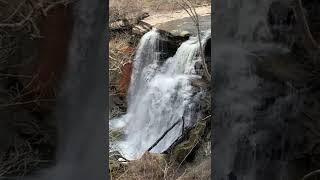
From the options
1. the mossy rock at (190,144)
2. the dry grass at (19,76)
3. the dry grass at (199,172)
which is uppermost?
the dry grass at (19,76)

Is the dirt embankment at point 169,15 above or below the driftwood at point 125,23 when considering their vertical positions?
above

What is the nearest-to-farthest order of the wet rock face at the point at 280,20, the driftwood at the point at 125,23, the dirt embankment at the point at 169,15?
the wet rock face at the point at 280,20
the dirt embankment at the point at 169,15
the driftwood at the point at 125,23

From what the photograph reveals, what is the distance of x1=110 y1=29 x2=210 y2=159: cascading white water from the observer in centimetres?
901

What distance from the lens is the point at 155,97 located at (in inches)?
373

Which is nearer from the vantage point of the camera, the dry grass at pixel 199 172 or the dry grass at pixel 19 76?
the dry grass at pixel 19 76

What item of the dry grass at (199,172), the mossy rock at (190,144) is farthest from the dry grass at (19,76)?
the mossy rock at (190,144)

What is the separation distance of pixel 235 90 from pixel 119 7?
320 inches

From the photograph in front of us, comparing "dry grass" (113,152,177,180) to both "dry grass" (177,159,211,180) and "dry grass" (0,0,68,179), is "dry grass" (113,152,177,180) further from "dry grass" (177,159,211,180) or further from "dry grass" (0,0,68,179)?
"dry grass" (0,0,68,179)

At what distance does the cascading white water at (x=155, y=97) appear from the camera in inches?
355

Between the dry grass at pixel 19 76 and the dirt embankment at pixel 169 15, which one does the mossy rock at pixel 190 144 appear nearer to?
Answer: the dirt embankment at pixel 169 15

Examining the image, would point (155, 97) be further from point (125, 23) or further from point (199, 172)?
point (125, 23)

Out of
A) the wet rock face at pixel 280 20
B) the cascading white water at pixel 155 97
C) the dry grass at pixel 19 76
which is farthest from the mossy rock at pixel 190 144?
the wet rock face at pixel 280 20

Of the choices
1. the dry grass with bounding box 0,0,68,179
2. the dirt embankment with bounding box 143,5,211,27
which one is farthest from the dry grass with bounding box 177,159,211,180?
the dry grass with bounding box 0,0,68,179

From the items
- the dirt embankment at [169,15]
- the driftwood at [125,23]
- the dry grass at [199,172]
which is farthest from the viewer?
the driftwood at [125,23]
